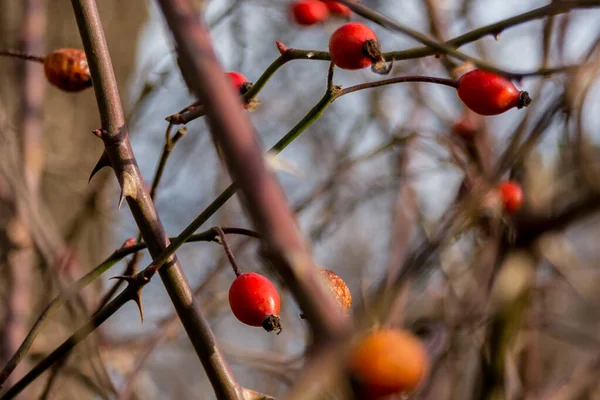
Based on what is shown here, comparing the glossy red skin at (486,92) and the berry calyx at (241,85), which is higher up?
the berry calyx at (241,85)

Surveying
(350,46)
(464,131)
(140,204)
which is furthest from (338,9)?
(140,204)

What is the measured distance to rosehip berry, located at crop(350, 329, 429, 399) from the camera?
40 cm

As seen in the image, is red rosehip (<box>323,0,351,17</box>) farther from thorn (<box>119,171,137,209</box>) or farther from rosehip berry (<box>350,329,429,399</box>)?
rosehip berry (<box>350,329,429,399</box>)

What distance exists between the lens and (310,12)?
1719 millimetres

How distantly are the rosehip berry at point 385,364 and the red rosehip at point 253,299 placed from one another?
500mm

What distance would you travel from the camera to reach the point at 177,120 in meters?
1.00

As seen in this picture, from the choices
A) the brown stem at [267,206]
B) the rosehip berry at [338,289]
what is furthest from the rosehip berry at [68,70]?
the brown stem at [267,206]

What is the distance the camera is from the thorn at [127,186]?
0.88 metres

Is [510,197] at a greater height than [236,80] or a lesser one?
greater

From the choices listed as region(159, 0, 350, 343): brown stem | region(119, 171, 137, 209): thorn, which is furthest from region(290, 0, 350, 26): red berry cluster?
region(159, 0, 350, 343): brown stem

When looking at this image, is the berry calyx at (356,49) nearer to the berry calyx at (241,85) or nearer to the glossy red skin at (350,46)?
the glossy red skin at (350,46)

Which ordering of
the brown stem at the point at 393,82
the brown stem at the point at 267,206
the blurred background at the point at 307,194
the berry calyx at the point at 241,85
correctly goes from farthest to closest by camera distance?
the blurred background at the point at 307,194 < the berry calyx at the point at 241,85 < the brown stem at the point at 393,82 < the brown stem at the point at 267,206

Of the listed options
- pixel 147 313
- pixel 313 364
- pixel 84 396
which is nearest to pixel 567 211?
pixel 313 364

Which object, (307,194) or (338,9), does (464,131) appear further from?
(307,194)
